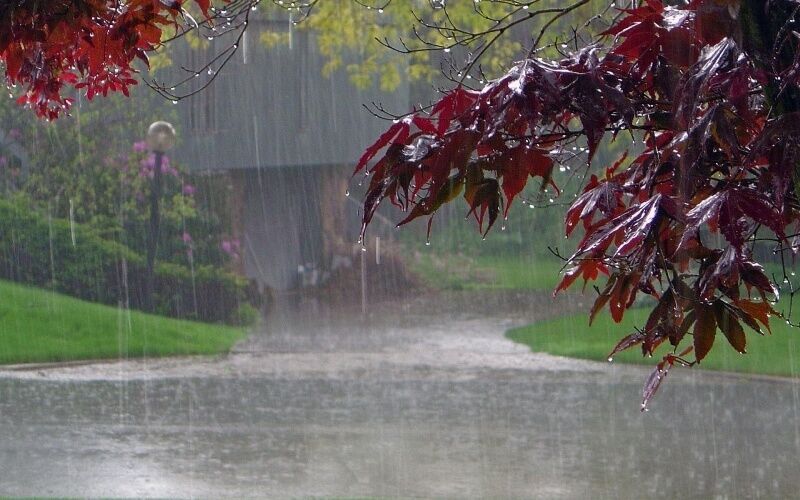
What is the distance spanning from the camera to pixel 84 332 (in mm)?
12594

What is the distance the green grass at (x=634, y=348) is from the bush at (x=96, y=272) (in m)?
4.44

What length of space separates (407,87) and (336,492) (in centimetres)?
1609

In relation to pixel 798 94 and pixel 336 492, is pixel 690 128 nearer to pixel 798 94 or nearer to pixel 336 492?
pixel 798 94

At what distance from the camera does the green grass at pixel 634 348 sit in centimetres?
1194

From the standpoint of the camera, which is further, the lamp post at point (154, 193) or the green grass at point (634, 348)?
the lamp post at point (154, 193)

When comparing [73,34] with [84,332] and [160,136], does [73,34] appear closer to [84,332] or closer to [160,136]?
[84,332]

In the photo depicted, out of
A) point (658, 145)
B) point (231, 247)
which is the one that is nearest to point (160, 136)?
point (231, 247)

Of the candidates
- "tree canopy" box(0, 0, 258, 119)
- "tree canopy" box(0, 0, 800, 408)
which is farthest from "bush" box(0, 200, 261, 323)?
"tree canopy" box(0, 0, 800, 408)

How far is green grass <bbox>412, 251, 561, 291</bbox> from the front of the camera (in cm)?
2105

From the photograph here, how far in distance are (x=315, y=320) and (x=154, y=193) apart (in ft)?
10.7

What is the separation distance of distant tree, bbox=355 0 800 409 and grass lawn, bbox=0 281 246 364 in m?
9.89

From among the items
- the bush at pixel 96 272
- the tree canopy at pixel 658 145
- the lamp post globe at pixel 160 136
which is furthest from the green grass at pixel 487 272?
the tree canopy at pixel 658 145

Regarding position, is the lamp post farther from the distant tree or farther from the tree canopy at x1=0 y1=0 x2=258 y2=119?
the distant tree

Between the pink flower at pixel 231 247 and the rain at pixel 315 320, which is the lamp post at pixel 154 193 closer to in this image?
the rain at pixel 315 320
